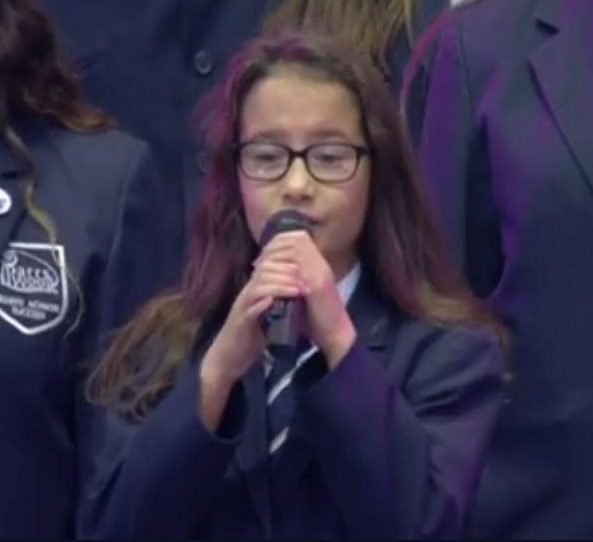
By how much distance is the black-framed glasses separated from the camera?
177 inches

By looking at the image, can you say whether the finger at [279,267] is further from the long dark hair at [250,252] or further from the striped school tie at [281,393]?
the long dark hair at [250,252]

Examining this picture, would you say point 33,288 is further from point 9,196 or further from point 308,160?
point 308,160

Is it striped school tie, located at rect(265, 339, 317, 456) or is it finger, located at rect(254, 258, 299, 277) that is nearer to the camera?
finger, located at rect(254, 258, 299, 277)

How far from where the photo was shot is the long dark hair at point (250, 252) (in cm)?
456

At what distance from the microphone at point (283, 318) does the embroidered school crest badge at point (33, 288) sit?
518mm

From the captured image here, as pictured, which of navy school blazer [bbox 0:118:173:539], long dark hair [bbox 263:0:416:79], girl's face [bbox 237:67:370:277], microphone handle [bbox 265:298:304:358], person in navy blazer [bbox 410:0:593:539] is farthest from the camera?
long dark hair [bbox 263:0:416:79]

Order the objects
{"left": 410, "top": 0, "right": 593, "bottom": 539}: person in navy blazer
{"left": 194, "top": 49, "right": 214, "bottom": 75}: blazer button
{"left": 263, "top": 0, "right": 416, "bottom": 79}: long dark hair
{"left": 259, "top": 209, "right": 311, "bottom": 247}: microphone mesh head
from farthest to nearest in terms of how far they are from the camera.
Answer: {"left": 194, "top": 49, "right": 214, "bottom": 75}: blazer button → {"left": 263, "top": 0, "right": 416, "bottom": 79}: long dark hair → {"left": 410, "top": 0, "right": 593, "bottom": 539}: person in navy blazer → {"left": 259, "top": 209, "right": 311, "bottom": 247}: microphone mesh head

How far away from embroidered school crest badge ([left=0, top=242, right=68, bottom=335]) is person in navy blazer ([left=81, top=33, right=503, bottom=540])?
0.52ft

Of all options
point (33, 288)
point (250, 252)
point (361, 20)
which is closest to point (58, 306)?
point (33, 288)

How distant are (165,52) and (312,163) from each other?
3.16 ft

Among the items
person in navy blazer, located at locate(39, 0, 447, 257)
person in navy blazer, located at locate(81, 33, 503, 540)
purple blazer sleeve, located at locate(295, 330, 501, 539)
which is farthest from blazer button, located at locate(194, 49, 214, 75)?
purple blazer sleeve, located at locate(295, 330, 501, 539)

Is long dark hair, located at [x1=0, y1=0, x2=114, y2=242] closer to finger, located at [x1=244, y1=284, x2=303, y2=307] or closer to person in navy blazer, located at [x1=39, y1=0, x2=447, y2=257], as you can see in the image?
person in navy blazer, located at [x1=39, y1=0, x2=447, y2=257]

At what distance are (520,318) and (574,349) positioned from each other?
0.10m

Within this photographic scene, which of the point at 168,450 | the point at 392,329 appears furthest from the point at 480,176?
the point at 168,450
